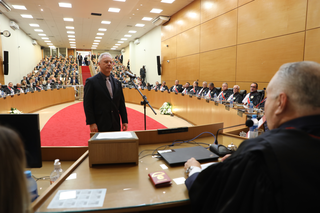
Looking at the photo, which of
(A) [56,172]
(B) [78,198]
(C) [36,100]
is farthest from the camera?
(C) [36,100]

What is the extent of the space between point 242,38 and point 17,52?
45.1ft

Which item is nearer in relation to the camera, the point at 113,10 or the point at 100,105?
the point at 100,105

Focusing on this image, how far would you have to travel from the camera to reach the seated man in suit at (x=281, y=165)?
0.67m

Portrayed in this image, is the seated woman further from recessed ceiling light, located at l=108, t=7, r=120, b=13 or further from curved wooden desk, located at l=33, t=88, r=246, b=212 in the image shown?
recessed ceiling light, located at l=108, t=7, r=120, b=13

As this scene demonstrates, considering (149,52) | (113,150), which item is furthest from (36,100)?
(113,150)

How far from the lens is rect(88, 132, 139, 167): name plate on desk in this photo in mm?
1318

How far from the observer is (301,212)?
0.66 m

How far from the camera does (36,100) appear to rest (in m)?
8.96

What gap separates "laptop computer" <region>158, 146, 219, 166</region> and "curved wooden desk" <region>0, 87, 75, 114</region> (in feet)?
22.4

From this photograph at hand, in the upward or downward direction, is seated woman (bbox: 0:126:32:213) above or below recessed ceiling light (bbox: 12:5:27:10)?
below

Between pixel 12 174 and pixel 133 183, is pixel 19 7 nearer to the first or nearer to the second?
pixel 133 183

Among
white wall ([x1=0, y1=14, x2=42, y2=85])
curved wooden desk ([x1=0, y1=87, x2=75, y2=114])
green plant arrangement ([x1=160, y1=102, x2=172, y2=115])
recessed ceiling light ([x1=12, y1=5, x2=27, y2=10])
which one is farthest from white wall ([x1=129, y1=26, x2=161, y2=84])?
white wall ([x1=0, y1=14, x2=42, y2=85])

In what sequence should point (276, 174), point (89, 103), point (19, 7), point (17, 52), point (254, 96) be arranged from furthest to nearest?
point (17, 52) → point (19, 7) → point (254, 96) → point (89, 103) → point (276, 174)

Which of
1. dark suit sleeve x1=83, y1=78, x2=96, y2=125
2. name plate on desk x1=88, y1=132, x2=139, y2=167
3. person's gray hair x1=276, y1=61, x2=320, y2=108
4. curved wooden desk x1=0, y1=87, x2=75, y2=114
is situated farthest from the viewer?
curved wooden desk x1=0, y1=87, x2=75, y2=114
